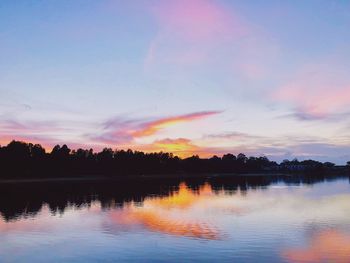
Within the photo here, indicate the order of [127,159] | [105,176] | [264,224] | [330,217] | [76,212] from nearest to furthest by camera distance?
1. [264,224]
2. [330,217]
3. [76,212]
4. [105,176]
5. [127,159]

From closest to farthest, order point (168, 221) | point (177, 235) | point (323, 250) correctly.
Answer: point (323, 250)
point (177, 235)
point (168, 221)

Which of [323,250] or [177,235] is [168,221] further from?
[323,250]

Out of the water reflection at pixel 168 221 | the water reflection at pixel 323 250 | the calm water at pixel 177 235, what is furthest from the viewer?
the water reflection at pixel 168 221

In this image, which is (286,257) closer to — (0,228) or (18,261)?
(18,261)

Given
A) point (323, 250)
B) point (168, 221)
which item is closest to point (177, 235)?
point (168, 221)


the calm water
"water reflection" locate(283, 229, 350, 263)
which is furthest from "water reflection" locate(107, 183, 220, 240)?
"water reflection" locate(283, 229, 350, 263)

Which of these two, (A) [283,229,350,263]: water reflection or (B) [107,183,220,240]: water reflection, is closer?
(A) [283,229,350,263]: water reflection

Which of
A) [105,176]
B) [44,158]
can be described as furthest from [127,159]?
[44,158]

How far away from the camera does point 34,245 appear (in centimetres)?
2939

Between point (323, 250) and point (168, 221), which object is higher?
point (168, 221)

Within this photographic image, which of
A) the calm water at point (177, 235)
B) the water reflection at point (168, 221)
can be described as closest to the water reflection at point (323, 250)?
the calm water at point (177, 235)

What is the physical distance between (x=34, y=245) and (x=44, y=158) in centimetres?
12528

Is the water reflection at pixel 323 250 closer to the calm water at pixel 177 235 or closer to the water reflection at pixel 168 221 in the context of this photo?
the calm water at pixel 177 235

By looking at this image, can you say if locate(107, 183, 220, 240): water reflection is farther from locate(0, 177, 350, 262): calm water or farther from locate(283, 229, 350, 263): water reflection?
locate(283, 229, 350, 263): water reflection
